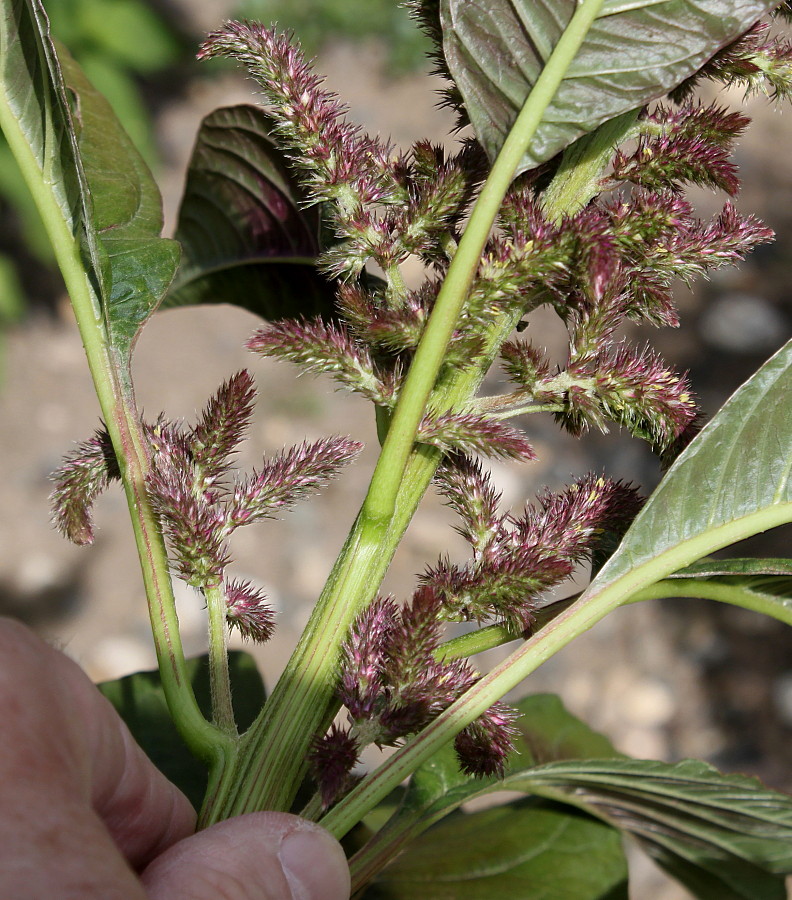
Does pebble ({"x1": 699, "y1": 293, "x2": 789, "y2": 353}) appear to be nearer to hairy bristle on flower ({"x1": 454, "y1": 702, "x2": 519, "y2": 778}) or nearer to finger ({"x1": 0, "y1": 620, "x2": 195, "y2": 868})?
hairy bristle on flower ({"x1": 454, "y1": 702, "x2": 519, "y2": 778})

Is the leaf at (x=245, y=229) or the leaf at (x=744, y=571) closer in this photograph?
the leaf at (x=744, y=571)

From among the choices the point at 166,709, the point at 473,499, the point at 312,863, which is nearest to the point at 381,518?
the point at 473,499

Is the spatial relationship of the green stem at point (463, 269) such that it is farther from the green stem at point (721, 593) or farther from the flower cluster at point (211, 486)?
the green stem at point (721, 593)

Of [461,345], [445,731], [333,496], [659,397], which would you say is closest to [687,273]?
[659,397]

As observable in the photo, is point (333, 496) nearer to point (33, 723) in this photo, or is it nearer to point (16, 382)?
point (16, 382)

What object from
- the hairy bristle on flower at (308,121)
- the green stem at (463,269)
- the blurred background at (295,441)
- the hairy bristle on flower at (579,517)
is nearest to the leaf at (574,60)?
the green stem at (463,269)

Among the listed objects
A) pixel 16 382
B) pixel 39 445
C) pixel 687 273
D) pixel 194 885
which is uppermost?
pixel 16 382
